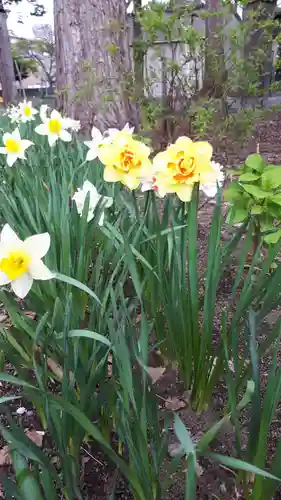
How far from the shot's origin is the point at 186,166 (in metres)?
1.09

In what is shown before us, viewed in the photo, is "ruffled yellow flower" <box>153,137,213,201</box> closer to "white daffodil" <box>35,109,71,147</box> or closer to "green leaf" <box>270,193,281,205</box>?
"green leaf" <box>270,193,281,205</box>

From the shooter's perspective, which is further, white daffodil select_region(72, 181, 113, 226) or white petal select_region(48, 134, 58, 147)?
white petal select_region(48, 134, 58, 147)

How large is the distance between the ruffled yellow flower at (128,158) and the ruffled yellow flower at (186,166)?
0.40ft

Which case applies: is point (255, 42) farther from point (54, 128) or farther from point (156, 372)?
point (156, 372)

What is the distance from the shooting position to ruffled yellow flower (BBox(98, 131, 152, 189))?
1.22m

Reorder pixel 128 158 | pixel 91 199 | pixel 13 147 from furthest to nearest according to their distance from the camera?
pixel 13 147
pixel 91 199
pixel 128 158

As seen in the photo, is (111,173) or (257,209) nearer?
(111,173)

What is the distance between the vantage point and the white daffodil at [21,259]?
858 millimetres

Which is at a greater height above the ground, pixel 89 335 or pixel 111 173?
pixel 111 173

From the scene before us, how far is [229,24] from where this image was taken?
3.87m

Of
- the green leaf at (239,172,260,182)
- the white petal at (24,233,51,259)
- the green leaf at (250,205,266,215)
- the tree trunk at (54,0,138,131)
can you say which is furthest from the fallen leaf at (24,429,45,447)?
the tree trunk at (54,0,138,131)

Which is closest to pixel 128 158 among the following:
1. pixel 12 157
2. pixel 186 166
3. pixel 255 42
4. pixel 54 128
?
pixel 186 166

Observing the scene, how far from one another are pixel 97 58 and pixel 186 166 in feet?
10.9

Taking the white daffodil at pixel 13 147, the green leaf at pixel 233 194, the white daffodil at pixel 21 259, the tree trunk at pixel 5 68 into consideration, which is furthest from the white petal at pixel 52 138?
the tree trunk at pixel 5 68
